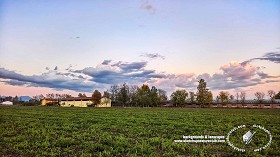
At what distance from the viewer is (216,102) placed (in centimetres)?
12388

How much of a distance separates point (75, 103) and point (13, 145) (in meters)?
125

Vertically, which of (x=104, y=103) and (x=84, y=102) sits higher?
(x=84, y=102)

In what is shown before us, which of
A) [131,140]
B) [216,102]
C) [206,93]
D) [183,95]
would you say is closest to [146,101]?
[183,95]

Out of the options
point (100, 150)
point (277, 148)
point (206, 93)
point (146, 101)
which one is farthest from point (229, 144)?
point (146, 101)

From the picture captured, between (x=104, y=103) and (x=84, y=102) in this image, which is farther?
(x=84, y=102)

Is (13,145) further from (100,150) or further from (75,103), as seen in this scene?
(75,103)

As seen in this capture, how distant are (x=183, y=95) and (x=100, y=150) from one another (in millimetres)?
113729

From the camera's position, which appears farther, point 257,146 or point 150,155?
point 257,146

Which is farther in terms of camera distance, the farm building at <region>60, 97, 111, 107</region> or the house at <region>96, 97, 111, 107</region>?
the farm building at <region>60, 97, 111, 107</region>

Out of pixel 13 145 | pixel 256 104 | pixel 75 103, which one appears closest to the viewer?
pixel 13 145

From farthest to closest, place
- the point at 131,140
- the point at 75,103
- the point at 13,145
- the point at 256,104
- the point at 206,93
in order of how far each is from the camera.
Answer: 1. the point at 75,103
2. the point at 256,104
3. the point at 206,93
4. the point at 131,140
5. the point at 13,145

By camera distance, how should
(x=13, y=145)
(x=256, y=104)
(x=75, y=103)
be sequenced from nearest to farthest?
1. (x=13, y=145)
2. (x=256, y=104)
3. (x=75, y=103)

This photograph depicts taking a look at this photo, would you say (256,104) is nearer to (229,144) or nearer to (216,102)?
(216,102)

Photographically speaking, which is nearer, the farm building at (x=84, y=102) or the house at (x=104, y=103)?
the house at (x=104, y=103)
